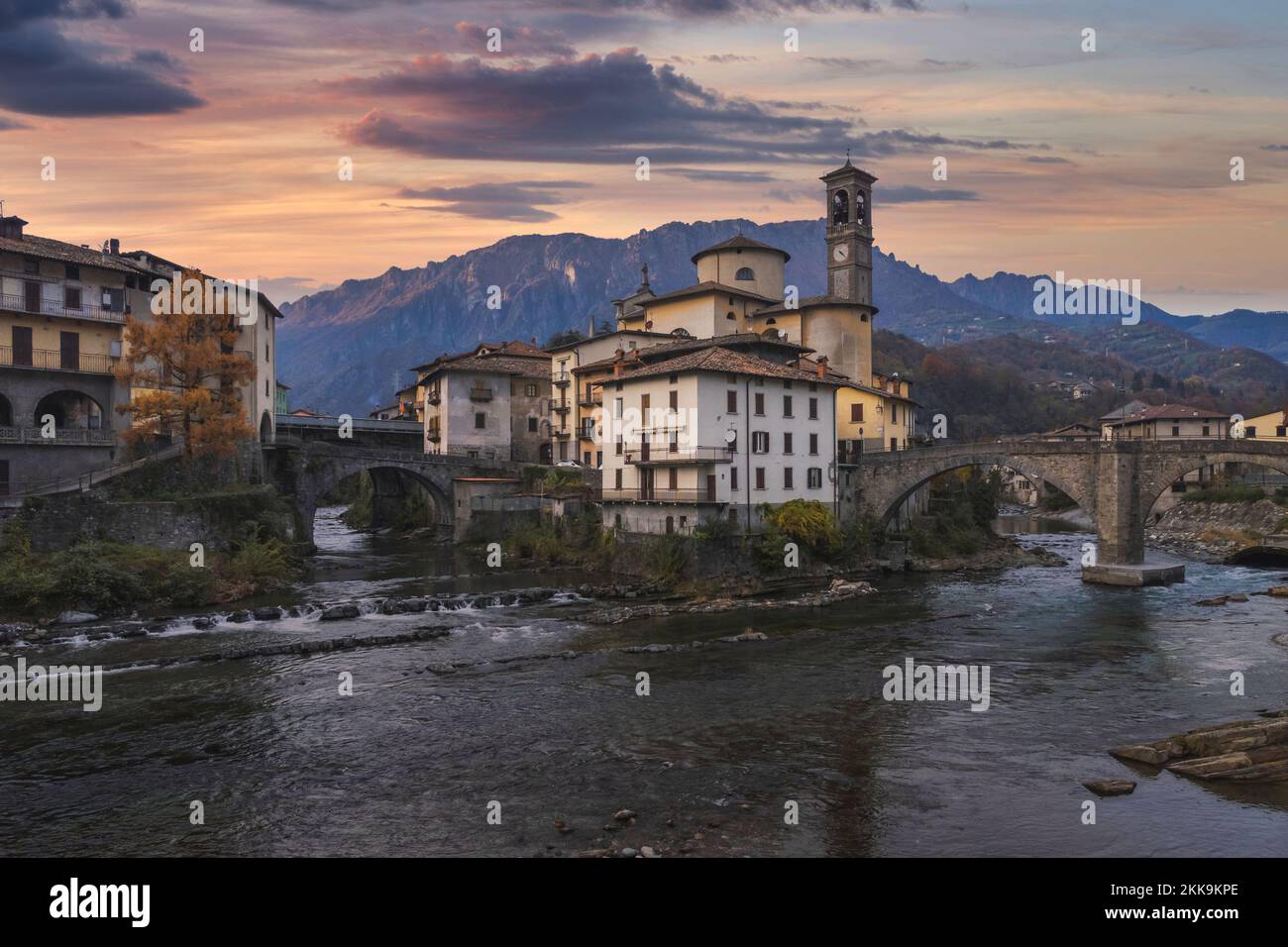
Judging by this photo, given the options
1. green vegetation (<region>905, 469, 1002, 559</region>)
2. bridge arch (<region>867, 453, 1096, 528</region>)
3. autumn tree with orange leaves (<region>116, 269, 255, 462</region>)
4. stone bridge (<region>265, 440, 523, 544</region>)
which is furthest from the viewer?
green vegetation (<region>905, 469, 1002, 559</region>)

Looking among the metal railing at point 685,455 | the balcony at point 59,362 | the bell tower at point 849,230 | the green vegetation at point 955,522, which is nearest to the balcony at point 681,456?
the metal railing at point 685,455

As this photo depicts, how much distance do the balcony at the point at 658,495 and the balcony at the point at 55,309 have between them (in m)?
30.1

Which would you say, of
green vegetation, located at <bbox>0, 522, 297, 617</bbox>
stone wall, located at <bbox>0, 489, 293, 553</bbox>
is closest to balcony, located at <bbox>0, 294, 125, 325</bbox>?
stone wall, located at <bbox>0, 489, 293, 553</bbox>

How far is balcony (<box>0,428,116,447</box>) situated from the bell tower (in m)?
63.4

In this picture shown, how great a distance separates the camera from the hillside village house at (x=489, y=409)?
78.2 meters

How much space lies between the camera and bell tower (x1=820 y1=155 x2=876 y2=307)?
8781cm

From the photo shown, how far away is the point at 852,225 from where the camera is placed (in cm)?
8806

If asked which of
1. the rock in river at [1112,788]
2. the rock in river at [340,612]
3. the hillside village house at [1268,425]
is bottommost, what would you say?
the rock in river at [1112,788]

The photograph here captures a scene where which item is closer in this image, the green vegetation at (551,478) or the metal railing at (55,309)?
the metal railing at (55,309)

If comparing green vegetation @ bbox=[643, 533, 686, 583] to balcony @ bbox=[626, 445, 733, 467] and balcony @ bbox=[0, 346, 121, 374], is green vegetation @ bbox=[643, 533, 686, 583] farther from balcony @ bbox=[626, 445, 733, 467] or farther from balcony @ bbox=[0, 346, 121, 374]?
balcony @ bbox=[0, 346, 121, 374]

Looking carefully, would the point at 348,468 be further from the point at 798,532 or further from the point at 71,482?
the point at 798,532

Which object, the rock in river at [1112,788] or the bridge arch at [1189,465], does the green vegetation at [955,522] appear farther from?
the rock in river at [1112,788]

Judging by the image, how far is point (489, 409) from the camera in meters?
79.8

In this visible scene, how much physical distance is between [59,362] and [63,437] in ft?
20.0
